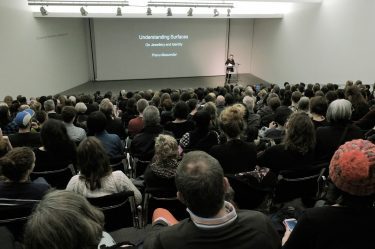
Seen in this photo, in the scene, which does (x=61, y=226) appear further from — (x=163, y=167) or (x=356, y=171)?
(x=163, y=167)

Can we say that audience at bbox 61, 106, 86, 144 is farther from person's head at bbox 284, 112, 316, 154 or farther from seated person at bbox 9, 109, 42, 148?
person's head at bbox 284, 112, 316, 154

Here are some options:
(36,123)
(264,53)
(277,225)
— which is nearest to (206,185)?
(277,225)

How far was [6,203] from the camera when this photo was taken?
7.61ft

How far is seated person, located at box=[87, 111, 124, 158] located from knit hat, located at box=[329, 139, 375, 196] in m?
2.93

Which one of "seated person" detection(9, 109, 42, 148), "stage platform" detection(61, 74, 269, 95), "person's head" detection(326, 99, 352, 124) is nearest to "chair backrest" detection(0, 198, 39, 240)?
"seated person" detection(9, 109, 42, 148)

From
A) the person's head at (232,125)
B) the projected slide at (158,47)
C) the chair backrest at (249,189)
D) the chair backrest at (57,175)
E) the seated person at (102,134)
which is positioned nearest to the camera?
the chair backrest at (249,189)

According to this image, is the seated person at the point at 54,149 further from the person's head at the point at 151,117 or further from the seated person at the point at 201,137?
the seated person at the point at 201,137

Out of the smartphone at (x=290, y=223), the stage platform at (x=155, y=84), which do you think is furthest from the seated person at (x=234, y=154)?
the stage platform at (x=155, y=84)

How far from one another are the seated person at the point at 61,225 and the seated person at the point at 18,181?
4.13ft

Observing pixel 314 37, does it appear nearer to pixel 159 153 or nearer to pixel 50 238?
pixel 159 153

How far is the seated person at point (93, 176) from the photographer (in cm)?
265

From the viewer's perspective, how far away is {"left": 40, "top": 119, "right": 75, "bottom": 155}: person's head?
11.3 ft

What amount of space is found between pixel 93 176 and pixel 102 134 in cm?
149

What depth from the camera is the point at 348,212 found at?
143cm
